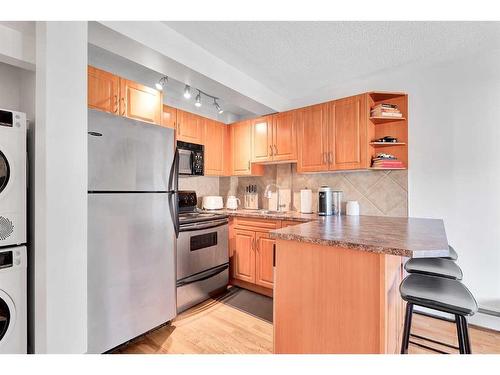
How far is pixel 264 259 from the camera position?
273 centimetres

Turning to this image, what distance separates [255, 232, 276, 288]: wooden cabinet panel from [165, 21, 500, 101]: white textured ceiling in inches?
68.9

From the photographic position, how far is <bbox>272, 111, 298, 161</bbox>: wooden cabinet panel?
9.66 feet

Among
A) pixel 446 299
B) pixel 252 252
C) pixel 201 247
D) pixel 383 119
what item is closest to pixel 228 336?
pixel 201 247

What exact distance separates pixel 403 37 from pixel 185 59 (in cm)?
168

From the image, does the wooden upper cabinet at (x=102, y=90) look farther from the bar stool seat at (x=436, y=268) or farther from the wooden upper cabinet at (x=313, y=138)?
the bar stool seat at (x=436, y=268)

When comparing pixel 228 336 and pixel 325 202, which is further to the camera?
pixel 325 202

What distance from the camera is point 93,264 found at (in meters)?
1.55

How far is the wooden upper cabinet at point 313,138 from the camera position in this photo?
2.68 meters

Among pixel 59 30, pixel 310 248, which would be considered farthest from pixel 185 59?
pixel 310 248

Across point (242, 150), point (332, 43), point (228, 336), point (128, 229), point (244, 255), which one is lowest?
point (228, 336)

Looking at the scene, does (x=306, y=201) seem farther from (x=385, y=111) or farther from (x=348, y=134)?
(x=385, y=111)

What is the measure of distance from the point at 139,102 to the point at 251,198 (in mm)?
1901

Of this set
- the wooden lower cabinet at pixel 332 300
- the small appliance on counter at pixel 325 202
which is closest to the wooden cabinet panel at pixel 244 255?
the small appliance on counter at pixel 325 202

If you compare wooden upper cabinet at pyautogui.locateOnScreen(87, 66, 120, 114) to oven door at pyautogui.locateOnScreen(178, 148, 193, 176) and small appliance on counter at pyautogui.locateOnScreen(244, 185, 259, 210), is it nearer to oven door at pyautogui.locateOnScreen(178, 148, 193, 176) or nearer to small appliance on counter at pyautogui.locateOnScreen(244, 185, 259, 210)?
oven door at pyautogui.locateOnScreen(178, 148, 193, 176)
